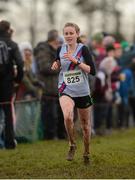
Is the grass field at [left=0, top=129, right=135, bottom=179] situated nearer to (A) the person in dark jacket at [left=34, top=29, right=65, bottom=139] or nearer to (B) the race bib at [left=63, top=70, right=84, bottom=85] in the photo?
(B) the race bib at [left=63, top=70, right=84, bottom=85]

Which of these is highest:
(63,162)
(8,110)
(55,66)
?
(55,66)

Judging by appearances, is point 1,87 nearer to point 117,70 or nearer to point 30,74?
point 30,74

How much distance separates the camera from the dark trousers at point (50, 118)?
16.2 meters

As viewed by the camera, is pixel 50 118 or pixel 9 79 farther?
pixel 50 118

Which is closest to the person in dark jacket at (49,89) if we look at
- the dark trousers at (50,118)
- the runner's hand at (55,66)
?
the dark trousers at (50,118)

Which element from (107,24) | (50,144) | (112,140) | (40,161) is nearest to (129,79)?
(112,140)

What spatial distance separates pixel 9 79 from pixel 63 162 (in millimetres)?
3043

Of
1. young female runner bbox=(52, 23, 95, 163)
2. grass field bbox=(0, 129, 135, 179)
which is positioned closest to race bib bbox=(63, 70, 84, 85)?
young female runner bbox=(52, 23, 95, 163)

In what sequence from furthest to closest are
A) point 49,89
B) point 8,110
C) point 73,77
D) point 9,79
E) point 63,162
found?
point 49,89, point 8,110, point 9,79, point 63,162, point 73,77

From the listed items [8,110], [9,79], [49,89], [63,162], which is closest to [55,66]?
[63,162]

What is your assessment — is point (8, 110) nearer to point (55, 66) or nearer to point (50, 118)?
point (50, 118)

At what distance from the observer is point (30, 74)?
16.1 meters

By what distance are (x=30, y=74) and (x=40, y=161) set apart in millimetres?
4878

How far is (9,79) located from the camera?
1382cm
